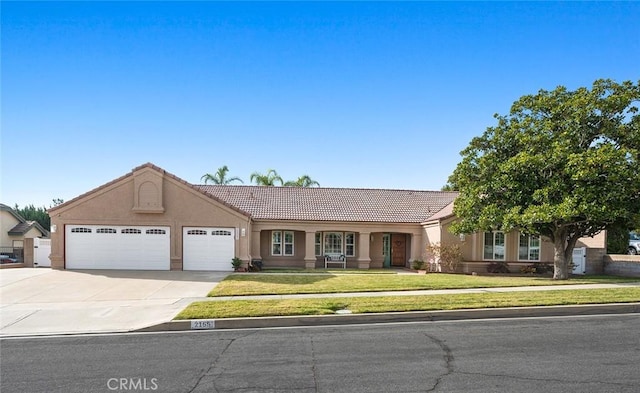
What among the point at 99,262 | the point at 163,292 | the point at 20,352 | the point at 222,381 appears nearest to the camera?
the point at 222,381

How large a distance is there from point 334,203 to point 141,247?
11.7 meters

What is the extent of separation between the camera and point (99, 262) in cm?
2200

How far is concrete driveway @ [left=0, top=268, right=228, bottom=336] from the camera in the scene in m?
10.2

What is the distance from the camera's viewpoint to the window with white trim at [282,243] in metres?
26.4

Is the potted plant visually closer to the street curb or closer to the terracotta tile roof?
the terracotta tile roof

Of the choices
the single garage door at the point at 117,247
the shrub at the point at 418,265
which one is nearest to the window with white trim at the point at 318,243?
the shrub at the point at 418,265

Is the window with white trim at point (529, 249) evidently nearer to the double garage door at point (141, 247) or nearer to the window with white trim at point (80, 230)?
the double garage door at point (141, 247)

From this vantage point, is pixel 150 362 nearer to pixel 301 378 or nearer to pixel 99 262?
pixel 301 378

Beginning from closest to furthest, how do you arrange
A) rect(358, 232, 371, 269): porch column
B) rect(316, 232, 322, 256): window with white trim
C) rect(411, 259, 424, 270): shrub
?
rect(411, 259, 424, 270): shrub, rect(358, 232, 371, 269): porch column, rect(316, 232, 322, 256): window with white trim

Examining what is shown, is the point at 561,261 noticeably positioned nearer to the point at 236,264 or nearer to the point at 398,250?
the point at 398,250

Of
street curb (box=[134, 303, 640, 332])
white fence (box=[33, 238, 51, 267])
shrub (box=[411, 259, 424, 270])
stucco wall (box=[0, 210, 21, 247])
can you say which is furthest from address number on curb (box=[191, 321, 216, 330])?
stucco wall (box=[0, 210, 21, 247])

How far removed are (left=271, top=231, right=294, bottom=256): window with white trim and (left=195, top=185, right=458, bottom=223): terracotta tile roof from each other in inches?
53.7

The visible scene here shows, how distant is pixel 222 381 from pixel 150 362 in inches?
66.8

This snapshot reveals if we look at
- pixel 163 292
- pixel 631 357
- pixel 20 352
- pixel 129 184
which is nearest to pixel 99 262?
pixel 129 184
